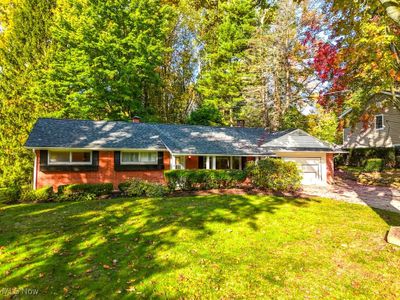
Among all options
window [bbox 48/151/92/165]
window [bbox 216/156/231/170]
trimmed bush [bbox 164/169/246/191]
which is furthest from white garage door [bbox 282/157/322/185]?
window [bbox 48/151/92/165]

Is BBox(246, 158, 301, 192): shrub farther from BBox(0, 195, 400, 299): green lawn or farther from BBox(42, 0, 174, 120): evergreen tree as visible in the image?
Answer: BBox(42, 0, 174, 120): evergreen tree

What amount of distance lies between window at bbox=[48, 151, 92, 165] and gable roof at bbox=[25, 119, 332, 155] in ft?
2.22

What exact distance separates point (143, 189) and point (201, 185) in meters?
3.67

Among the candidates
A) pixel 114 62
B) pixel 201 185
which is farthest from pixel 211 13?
pixel 201 185

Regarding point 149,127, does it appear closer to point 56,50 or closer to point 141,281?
point 56,50

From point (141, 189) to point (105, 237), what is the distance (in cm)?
665

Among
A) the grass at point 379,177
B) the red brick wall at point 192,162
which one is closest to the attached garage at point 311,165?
the grass at point 379,177

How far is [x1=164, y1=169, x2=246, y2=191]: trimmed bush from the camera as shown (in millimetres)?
15125

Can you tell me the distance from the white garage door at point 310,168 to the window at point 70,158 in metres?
14.4

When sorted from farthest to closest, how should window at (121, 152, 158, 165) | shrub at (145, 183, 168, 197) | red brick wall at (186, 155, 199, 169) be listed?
1. red brick wall at (186, 155, 199, 169)
2. window at (121, 152, 158, 165)
3. shrub at (145, 183, 168, 197)

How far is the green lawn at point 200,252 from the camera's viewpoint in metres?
4.80

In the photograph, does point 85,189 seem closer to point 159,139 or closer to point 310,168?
point 159,139

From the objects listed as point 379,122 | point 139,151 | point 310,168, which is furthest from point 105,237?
point 379,122

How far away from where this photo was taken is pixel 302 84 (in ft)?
81.9
